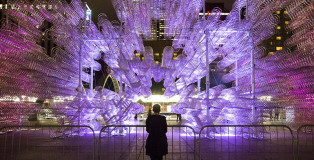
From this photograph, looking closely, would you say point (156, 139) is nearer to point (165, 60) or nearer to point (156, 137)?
point (156, 137)

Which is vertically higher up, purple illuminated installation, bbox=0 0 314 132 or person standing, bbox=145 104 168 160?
purple illuminated installation, bbox=0 0 314 132

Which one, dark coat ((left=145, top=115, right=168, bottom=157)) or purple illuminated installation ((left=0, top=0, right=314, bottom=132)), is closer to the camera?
dark coat ((left=145, top=115, right=168, bottom=157))

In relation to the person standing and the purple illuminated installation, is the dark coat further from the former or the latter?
the purple illuminated installation

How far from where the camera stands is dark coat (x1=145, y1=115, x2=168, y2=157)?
5043 mm

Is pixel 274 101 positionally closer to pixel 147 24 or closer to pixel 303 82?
pixel 303 82

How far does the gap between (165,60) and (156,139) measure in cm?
714

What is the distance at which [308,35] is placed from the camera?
32.5 ft

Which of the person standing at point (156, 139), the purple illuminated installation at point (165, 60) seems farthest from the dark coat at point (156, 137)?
the purple illuminated installation at point (165, 60)

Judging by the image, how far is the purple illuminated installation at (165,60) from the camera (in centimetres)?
1028

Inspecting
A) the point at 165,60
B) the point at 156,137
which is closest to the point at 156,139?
the point at 156,137

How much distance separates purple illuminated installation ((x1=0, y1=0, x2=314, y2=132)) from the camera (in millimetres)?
10281

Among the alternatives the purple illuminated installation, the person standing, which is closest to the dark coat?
the person standing

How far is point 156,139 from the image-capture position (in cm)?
510

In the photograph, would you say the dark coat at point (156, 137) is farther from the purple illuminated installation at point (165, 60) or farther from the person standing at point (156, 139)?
the purple illuminated installation at point (165, 60)
